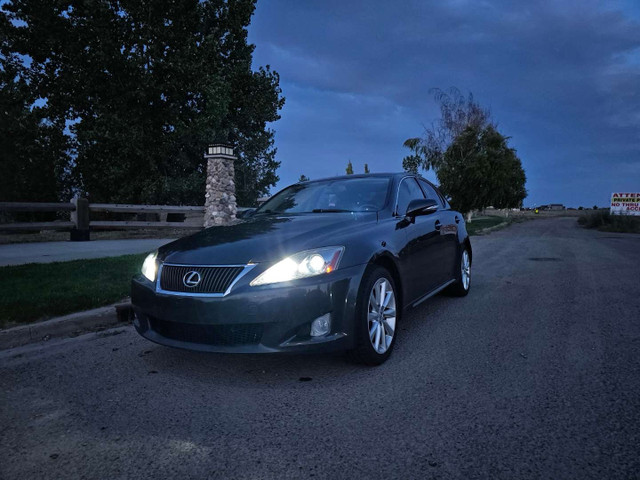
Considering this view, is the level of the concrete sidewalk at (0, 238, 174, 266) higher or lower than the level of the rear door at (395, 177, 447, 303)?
lower

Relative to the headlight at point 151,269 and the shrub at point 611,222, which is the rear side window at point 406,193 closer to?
the headlight at point 151,269

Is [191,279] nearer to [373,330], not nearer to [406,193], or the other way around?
[373,330]

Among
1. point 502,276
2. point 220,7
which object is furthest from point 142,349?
point 220,7

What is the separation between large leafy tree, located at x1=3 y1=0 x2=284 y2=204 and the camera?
19984mm

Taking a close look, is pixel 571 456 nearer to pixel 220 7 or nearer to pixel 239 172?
pixel 239 172

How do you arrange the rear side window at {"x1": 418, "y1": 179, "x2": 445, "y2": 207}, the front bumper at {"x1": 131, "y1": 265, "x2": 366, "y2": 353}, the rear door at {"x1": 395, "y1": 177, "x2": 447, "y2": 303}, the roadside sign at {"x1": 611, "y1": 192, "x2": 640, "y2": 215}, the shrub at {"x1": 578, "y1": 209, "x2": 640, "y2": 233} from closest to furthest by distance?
the front bumper at {"x1": 131, "y1": 265, "x2": 366, "y2": 353}, the rear door at {"x1": 395, "y1": 177, "x2": 447, "y2": 303}, the rear side window at {"x1": 418, "y1": 179, "x2": 445, "y2": 207}, the shrub at {"x1": 578, "y1": 209, "x2": 640, "y2": 233}, the roadside sign at {"x1": 611, "y1": 192, "x2": 640, "y2": 215}

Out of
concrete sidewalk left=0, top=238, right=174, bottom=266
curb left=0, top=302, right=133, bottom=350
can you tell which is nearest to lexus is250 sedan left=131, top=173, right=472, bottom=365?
curb left=0, top=302, right=133, bottom=350

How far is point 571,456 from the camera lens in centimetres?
212

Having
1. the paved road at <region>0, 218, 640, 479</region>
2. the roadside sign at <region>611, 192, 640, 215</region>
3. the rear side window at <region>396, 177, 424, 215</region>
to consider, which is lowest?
the paved road at <region>0, 218, 640, 479</region>

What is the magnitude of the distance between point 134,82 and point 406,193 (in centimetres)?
1956

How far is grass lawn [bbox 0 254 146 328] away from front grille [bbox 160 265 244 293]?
215 cm

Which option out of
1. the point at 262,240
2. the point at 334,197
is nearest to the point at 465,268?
the point at 334,197

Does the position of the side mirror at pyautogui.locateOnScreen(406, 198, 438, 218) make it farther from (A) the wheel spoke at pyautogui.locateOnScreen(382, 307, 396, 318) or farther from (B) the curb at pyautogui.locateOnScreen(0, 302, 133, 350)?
(B) the curb at pyautogui.locateOnScreen(0, 302, 133, 350)

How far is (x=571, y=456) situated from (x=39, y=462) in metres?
2.59
